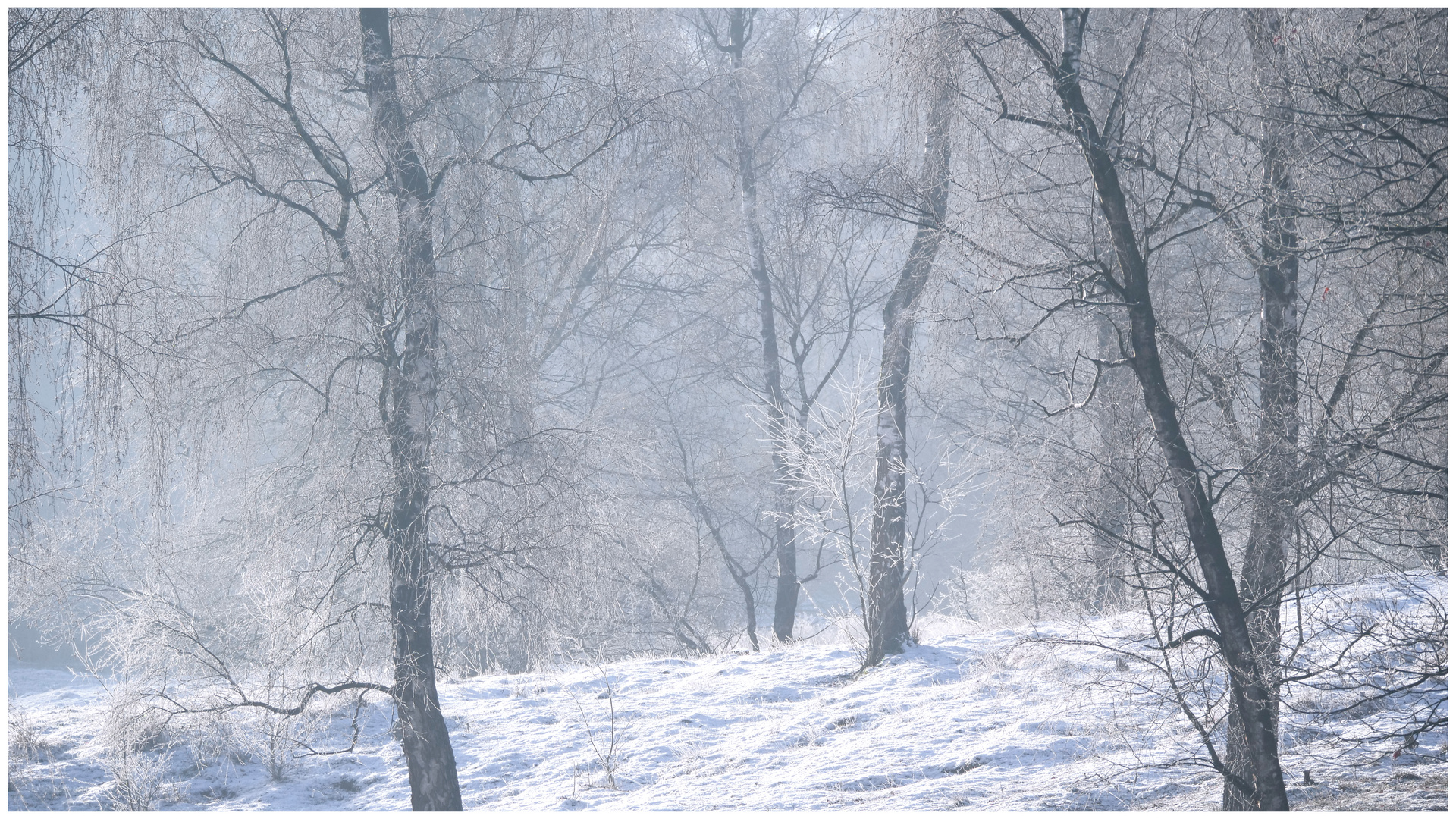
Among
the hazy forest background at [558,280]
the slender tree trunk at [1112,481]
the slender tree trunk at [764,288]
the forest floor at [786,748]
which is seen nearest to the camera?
the hazy forest background at [558,280]

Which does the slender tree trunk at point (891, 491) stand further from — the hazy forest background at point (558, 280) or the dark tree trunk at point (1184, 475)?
the dark tree trunk at point (1184, 475)

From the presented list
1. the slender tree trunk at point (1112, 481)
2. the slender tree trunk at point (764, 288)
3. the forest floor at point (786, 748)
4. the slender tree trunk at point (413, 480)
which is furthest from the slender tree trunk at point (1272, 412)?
the slender tree trunk at point (764, 288)

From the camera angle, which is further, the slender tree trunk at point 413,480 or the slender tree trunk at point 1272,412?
the slender tree trunk at point 413,480

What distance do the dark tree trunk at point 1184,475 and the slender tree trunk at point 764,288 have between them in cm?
658

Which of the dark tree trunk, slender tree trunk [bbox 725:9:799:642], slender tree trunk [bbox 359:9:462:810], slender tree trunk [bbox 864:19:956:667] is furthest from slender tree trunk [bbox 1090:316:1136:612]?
slender tree trunk [bbox 725:9:799:642]

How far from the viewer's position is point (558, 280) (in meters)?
9.74

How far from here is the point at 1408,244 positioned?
4367 millimetres

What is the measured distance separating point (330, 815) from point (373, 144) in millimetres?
4173

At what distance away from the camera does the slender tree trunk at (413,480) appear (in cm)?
560

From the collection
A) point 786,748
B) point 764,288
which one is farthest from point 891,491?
point 764,288

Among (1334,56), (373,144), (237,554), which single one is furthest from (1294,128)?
(237,554)

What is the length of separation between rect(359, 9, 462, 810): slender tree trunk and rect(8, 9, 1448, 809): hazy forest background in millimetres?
23

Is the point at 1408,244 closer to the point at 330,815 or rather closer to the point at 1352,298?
the point at 1352,298

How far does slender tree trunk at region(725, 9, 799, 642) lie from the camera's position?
1156cm
